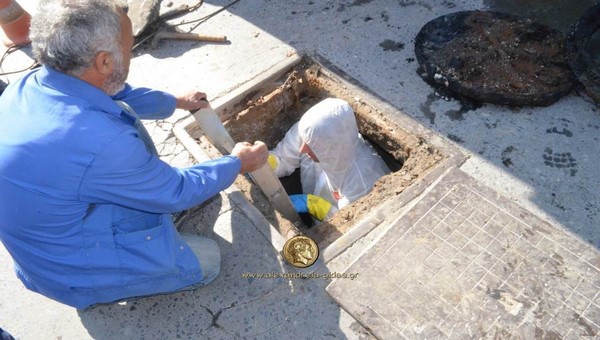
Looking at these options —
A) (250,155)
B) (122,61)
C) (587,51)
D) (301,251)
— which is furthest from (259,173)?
(587,51)

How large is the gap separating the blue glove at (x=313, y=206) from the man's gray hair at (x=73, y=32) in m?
1.92

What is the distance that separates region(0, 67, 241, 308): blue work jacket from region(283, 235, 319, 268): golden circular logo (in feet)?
1.80

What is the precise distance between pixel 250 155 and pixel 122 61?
853mm

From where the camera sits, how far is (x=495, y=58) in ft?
11.6

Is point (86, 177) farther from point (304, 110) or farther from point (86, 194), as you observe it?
point (304, 110)

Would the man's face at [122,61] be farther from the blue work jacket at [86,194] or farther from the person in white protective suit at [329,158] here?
the person in white protective suit at [329,158]

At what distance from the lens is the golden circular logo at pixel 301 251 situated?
2.66 meters

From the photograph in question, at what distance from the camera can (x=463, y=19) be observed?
386cm

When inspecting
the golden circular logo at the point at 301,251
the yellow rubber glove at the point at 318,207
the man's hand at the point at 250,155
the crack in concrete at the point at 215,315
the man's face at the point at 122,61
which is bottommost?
the yellow rubber glove at the point at 318,207

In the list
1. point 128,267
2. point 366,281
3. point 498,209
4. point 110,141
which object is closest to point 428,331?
point 366,281

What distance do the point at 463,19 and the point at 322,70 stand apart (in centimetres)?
131

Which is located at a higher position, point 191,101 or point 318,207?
point 191,101

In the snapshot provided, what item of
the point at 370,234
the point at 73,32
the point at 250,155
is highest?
the point at 73,32

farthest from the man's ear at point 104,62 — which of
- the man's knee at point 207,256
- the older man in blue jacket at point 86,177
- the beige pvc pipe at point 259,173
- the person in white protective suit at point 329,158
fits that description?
the person in white protective suit at point 329,158
